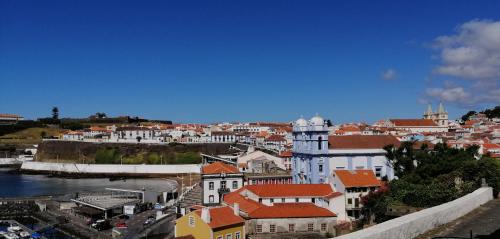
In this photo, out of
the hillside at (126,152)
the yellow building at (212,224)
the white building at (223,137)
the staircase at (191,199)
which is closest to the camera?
the yellow building at (212,224)

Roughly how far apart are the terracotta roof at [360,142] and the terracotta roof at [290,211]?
10.9 meters

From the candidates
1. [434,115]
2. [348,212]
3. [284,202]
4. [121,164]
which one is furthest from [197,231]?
[434,115]

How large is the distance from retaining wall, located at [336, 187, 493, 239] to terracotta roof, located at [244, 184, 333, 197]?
20110 millimetres

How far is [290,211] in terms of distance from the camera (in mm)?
28391

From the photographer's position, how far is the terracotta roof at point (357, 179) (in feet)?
106

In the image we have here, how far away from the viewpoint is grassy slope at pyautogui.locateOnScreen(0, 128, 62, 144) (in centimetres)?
12825

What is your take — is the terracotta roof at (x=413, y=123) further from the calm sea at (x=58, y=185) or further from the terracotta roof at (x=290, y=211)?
the terracotta roof at (x=290, y=211)

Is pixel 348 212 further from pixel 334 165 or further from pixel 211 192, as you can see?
pixel 211 192

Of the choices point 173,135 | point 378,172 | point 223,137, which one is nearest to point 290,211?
point 378,172

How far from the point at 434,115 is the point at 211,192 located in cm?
10597

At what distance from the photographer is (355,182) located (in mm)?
32562

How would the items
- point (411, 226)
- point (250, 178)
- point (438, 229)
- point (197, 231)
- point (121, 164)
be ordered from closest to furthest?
point (411, 226) < point (438, 229) < point (197, 231) < point (250, 178) < point (121, 164)

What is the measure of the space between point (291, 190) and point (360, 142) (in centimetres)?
989

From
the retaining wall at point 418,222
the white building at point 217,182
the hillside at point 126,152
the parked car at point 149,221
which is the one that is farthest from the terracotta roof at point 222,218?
the hillside at point 126,152
